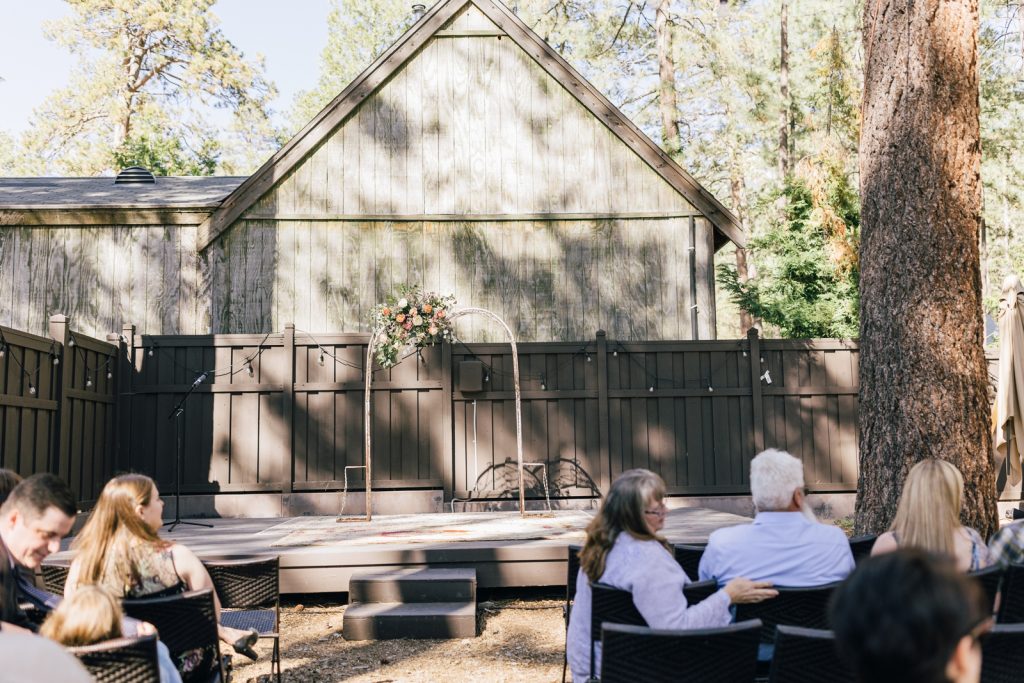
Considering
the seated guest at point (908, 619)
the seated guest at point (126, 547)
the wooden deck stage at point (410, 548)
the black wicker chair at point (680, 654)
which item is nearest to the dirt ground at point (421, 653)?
the wooden deck stage at point (410, 548)

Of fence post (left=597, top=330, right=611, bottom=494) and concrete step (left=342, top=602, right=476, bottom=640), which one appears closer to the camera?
concrete step (left=342, top=602, right=476, bottom=640)

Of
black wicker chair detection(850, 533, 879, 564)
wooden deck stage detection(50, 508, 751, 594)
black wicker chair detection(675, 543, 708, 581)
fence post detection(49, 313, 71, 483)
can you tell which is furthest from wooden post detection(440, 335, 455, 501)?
black wicker chair detection(850, 533, 879, 564)

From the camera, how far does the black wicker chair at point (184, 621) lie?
356 centimetres

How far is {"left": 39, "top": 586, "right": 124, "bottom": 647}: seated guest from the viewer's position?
2.71 meters

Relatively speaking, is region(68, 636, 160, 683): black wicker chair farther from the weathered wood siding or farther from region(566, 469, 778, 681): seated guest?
the weathered wood siding

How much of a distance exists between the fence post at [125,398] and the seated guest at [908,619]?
393 inches

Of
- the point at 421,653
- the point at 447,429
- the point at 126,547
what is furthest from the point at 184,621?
the point at 447,429

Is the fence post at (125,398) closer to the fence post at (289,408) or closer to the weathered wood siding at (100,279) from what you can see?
the fence post at (289,408)

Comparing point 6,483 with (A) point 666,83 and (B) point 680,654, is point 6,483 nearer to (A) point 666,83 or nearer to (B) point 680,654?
(B) point 680,654

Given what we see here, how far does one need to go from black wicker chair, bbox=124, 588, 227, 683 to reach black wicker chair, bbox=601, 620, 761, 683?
5.53 feet

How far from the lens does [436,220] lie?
12617mm

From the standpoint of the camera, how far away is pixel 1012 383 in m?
7.96

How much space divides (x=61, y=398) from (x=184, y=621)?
5928mm

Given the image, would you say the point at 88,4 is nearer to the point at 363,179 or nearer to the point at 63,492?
the point at 363,179
